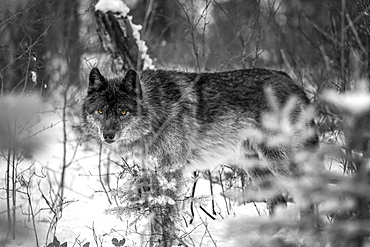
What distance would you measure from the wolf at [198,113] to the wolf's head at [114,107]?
0.01 metres

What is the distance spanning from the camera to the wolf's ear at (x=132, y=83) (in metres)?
4.69

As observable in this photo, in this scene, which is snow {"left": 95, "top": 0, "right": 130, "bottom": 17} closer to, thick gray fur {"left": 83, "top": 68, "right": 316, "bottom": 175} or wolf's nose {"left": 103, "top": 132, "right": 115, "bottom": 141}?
thick gray fur {"left": 83, "top": 68, "right": 316, "bottom": 175}

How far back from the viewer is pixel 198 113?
5.12 metres

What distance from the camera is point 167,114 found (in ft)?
16.4

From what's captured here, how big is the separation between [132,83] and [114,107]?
32 cm

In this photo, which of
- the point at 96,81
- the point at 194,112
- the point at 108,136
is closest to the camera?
the point at 108,136

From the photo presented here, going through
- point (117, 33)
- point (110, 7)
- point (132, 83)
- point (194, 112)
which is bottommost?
point (194, 112)

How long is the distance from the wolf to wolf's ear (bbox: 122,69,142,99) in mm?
11

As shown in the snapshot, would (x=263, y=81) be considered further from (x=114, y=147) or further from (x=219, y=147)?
(x=114, y=147)

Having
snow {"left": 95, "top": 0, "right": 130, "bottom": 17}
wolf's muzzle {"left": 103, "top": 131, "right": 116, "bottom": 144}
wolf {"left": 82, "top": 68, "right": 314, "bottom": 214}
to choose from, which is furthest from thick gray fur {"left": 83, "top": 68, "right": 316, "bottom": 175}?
snow {"left": 95, "top": 0, "right": 130, "bottom": 17}

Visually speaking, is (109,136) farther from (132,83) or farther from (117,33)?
(117,33)

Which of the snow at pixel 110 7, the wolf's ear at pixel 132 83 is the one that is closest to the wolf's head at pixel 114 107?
the wolf's ear at pixel 132 83

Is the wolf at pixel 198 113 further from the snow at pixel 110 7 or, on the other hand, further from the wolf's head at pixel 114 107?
the snow at pixel 110 7

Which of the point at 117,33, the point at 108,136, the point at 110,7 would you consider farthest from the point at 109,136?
the point at 110,7
